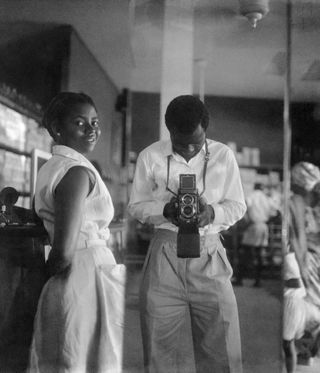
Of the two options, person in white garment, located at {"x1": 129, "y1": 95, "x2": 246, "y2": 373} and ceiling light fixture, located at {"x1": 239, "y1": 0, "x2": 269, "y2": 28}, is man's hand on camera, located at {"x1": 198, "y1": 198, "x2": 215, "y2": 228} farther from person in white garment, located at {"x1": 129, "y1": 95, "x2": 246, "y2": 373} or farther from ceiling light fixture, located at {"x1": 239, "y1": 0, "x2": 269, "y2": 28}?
ceiling light fixture, located at {"x1": 239, "y1": 0, "x2": 269, "y2": 28}

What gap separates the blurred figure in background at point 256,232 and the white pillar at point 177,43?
411 millimetres

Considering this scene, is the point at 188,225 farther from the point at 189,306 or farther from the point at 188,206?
the point at 189,306

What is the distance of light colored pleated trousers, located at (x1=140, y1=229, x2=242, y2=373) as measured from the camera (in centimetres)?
119

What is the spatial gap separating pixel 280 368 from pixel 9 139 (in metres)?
1.12

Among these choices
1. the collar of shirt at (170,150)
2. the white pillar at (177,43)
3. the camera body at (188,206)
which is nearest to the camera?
the camera body at (188,206)

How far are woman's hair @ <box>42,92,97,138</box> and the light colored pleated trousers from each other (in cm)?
43

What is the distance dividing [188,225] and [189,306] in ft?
0.75

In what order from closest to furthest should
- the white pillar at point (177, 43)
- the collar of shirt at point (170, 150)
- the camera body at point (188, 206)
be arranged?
1. the camera body at point (188, 206)
2. the collar of shirt at point (170, 150)
3. the white pillar at point (177, 43)

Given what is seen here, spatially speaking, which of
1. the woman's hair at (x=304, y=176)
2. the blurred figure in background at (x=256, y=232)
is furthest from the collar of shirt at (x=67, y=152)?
the woman's hair at (x=304, y=176)

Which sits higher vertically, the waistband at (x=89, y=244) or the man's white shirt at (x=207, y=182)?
the man's white shirt at (x=207, y=182)

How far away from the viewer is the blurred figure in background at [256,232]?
132 cm

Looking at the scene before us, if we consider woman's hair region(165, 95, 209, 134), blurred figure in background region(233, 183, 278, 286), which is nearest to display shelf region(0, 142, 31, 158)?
woman's hair region(165, 95, 209, 134)

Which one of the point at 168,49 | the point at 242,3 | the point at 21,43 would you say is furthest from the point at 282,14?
the point at 21,43

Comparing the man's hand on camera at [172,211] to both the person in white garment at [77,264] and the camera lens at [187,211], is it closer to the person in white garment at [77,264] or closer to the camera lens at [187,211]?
the camera lens at [187,211]
